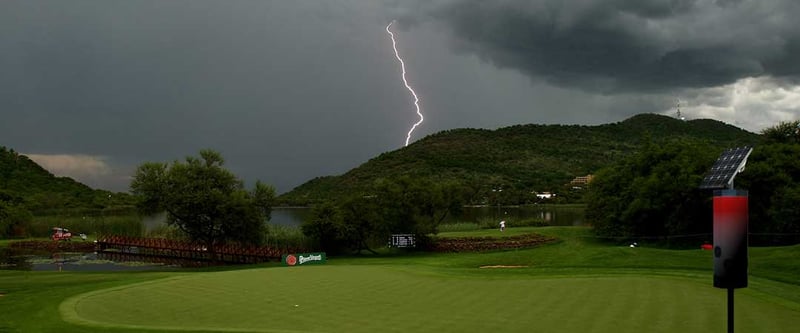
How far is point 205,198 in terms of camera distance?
4294cm

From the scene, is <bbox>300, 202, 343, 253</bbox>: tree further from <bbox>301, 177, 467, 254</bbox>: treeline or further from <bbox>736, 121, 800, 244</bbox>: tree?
<bbox>736, 121, 800, 244</bbox>: tree

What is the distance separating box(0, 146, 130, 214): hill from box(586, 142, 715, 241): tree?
262 feet

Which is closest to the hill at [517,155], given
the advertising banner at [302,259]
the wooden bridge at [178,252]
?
the wooden bridge at [178,252]

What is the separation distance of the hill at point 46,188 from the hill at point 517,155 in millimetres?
38798

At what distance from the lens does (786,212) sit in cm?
3888

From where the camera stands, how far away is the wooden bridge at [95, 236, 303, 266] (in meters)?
43.2

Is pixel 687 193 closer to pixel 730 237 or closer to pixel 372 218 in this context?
pixel 372 218

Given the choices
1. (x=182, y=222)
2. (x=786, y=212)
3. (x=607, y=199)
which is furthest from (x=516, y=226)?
(x=182, y=222)

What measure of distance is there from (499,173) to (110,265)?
377 feet

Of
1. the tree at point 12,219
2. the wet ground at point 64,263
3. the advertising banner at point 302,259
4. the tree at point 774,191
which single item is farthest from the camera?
the tree at point 12,219

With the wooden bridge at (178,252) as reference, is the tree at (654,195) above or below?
above

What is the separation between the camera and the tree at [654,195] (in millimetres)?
45156

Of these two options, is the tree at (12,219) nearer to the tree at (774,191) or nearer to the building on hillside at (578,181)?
the tree at (774,191)

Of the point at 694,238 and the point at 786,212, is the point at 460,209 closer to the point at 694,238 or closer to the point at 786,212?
the point at 694,238
